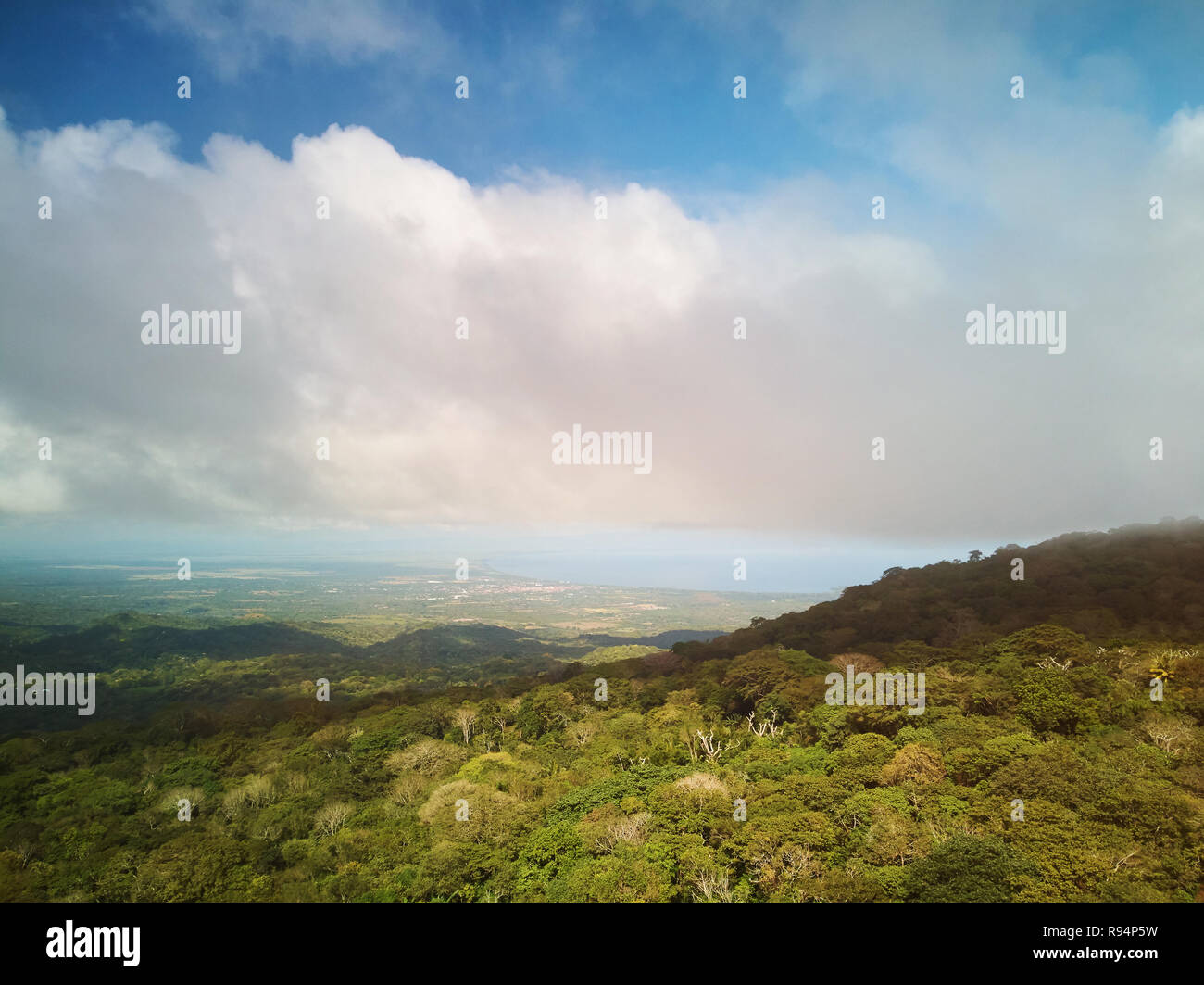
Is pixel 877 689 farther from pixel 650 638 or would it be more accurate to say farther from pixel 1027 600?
pixel 650 638

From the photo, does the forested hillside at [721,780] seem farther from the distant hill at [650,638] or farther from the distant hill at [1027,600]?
the distant hill at [650,638]
